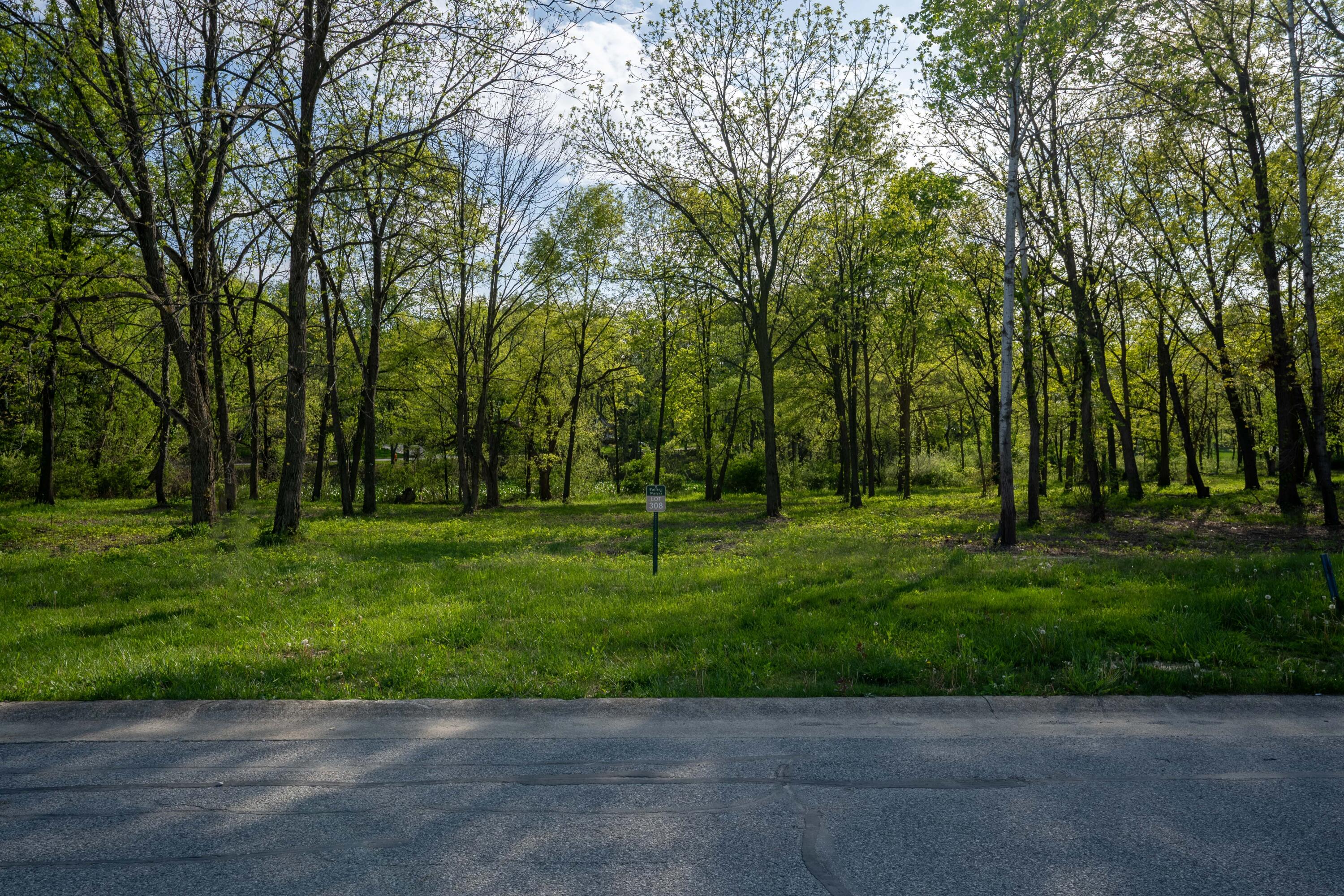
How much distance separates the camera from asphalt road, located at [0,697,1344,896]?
3.23m

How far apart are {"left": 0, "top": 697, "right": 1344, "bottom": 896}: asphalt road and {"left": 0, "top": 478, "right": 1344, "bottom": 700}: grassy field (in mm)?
460

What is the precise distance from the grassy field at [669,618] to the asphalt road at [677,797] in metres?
0.46

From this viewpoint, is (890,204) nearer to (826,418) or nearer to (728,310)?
(728,310)

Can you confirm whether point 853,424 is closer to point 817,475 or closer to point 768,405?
point 768,405

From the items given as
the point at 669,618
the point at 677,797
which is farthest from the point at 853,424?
the point at 677,797

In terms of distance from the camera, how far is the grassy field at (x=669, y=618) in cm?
595

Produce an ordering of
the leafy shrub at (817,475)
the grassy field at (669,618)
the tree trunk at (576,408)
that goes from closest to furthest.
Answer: the grassy field at (669,618) < the tree trunk at (576,408) < the leafy shrub at (817,475)

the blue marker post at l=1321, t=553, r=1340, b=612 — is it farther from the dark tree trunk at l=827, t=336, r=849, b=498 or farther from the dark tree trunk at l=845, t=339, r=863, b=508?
the dark tree trunk at l=827, t=336, r=849, b=498

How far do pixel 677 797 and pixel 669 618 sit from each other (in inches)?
155

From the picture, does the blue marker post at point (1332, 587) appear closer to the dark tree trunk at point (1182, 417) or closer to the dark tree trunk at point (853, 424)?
the dark tree trunk at point (853, 424)

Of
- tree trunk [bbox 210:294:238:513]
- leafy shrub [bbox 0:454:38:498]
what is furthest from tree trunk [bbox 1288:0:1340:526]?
leafy shrub [bbox 0:454:38:498]

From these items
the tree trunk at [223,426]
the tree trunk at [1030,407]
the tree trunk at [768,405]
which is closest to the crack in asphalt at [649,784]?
the tree trunk at [1030,407]

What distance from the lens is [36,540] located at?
15.6m

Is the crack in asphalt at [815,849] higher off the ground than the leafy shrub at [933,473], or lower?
lower
